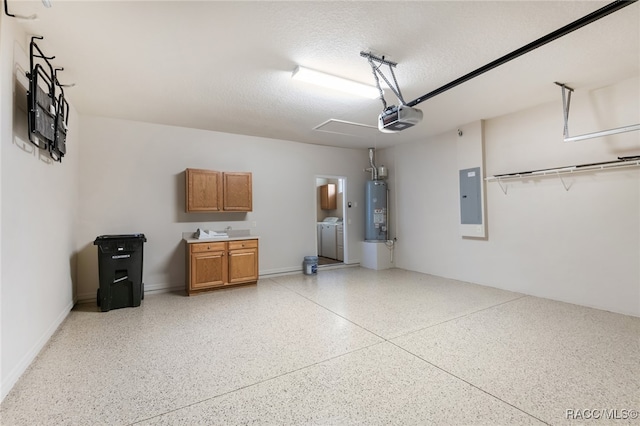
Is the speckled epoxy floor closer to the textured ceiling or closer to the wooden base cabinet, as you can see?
the wooden base cabinet

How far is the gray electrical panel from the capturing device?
5.14 m

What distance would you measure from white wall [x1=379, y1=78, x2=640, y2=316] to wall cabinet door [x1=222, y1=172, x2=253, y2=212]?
3.73 metres

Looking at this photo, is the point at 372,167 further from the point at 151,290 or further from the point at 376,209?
the point at 151,290

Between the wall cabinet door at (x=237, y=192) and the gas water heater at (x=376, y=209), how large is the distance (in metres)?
2.83

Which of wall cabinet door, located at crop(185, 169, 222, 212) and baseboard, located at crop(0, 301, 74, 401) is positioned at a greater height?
wall cabinet door, located at crop(185, 169, 222, 212)

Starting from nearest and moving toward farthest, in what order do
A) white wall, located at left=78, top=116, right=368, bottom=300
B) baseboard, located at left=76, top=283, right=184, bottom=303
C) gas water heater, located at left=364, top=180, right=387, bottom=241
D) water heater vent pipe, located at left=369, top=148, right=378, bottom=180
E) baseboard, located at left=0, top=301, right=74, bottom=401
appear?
baseboard, located at left=0, top=301, right=74, bottom=401, baseboard, located at left=76, top=283, right=184, bottom=303, white wall, located at left=78, top=116, right=368, bottom=300, gas water heater, located at left=364, top=180, right=387, bottom=241, water heater vent pipe, located at left=369, top=148, right=378, bottom=180

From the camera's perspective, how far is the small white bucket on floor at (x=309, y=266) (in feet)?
20.4

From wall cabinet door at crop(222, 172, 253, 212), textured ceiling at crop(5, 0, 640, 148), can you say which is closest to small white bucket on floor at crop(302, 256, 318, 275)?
wall cabinet door at crop(222, 172, 253, 212)

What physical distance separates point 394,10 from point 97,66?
3097 millimetres

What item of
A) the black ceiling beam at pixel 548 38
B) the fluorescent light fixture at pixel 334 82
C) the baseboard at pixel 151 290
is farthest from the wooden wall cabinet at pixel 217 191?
the black ceiling beam at pixel 548 38

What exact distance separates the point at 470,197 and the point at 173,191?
5.34 meters

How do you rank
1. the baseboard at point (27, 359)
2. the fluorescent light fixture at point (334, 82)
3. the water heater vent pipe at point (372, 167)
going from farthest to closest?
the water heater vent pipe at point (372, 167) < the fluorescent light fixture at point (334, 82) < the baseboard at point (27, 359)

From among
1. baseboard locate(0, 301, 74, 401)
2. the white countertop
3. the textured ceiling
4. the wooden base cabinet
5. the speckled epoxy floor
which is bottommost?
the speckled epoxy floor

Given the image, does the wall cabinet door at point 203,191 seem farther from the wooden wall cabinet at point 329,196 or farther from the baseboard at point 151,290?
the wooden wall cabinet at point 329,196
